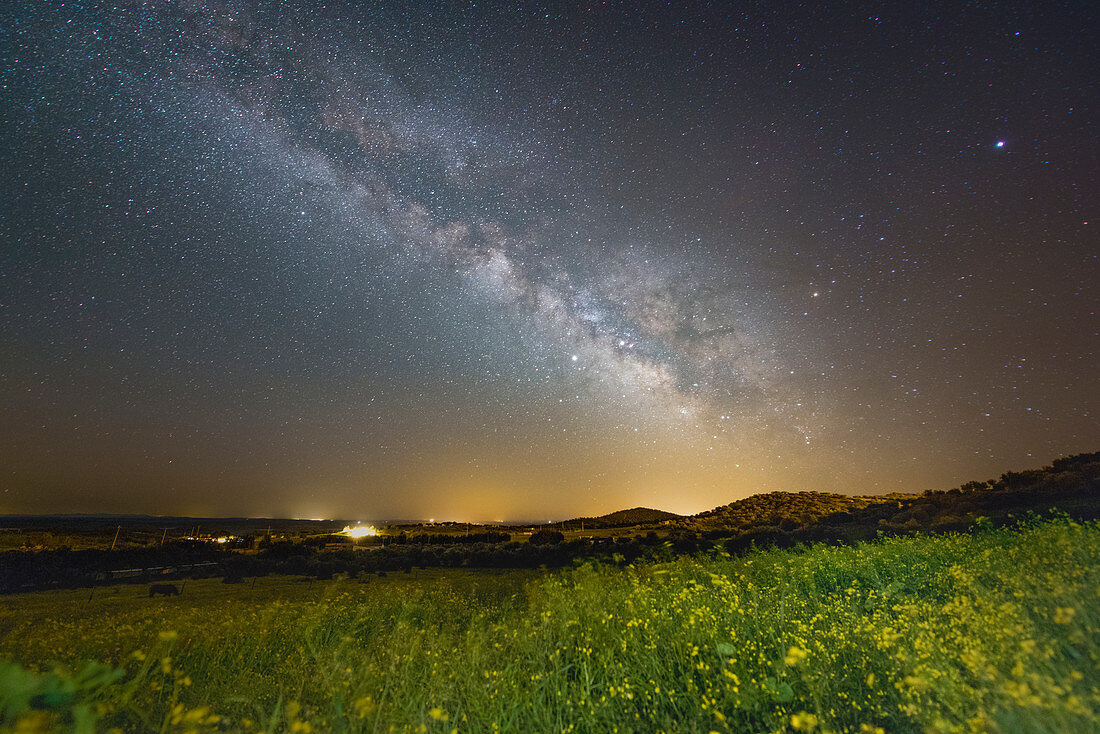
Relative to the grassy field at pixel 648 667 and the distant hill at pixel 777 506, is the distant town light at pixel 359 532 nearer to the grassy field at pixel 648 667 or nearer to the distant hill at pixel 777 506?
the distant hill at pixel 777 506

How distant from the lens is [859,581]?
12102mm

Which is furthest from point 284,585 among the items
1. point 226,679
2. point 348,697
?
point 348,697

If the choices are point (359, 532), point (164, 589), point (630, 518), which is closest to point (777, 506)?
point (630, 518)

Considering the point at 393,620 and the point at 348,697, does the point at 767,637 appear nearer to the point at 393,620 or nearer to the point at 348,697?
the point at 348,697

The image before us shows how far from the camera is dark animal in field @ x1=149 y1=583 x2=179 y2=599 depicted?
20806mm

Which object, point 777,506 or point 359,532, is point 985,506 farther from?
point 359,532

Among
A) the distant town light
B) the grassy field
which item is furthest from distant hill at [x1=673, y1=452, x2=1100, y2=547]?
the distant town light

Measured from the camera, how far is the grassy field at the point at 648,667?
3.70 metres

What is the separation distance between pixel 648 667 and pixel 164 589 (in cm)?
2510

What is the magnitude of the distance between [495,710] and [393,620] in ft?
24.5

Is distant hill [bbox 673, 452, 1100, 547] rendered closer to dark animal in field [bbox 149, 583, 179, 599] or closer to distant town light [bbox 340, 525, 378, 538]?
dark animal in field [bbox 149, 583, 179, 599]

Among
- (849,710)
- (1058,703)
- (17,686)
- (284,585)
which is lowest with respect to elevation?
(284,585)

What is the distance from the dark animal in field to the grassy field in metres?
11.8

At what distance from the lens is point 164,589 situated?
21.3m
